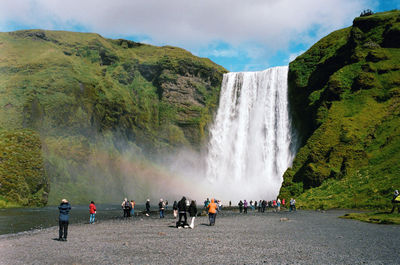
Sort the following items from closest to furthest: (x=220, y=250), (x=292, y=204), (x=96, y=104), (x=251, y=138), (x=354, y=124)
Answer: (x=220, y=250)
(x=292, y=204)
(x=354, y=124)
(x=251, y=138)
(x=96, y=104)

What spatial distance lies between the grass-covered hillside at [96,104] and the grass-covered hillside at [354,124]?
3720 cm

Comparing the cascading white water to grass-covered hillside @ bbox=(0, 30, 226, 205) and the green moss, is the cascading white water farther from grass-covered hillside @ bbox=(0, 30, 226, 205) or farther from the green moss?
the green moss

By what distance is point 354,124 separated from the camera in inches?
1994

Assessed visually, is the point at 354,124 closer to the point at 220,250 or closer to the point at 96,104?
the point at 220,250

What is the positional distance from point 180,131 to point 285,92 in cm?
3265

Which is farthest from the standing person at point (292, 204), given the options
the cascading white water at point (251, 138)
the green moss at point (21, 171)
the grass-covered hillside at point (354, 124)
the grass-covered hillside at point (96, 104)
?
the grass-covered hillside at point (96, 104)

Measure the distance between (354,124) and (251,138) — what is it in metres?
33.0

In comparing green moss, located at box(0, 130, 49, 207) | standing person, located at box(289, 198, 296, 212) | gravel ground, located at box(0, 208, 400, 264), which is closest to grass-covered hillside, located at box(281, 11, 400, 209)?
standing person, located at box(289, 198, 296, 212)

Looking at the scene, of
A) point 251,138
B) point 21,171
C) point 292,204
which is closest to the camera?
point 292,204

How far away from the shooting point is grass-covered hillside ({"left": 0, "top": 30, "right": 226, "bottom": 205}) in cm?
8144

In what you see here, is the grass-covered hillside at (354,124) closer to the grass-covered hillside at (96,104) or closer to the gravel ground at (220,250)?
the gravel ground at (220,250)

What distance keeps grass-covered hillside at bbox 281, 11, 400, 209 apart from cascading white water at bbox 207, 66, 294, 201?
5.52 meters

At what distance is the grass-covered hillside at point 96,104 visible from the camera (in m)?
81.4

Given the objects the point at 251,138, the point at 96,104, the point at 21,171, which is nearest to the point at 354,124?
the point at 251,138
